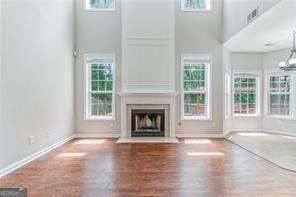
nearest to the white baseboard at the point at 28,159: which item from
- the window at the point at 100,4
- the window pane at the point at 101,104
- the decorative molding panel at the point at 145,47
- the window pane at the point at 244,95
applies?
the window pane at the point at 101,104

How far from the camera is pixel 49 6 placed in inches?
225

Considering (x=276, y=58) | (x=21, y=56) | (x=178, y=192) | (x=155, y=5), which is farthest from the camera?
(x=276, y=58)

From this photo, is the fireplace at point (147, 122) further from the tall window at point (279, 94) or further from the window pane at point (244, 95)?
the tall window at point (279, 94)

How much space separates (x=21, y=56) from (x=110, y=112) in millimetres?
3691

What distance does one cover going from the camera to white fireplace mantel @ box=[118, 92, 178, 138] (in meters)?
7.39

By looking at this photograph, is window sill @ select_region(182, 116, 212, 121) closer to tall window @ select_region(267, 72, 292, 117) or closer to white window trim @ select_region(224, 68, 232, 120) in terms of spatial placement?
white window trim @ select_region(224, 68, 232, 120)

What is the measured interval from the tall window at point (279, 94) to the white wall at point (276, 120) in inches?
8.8

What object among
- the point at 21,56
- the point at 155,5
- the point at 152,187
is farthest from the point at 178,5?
the point at 152,187

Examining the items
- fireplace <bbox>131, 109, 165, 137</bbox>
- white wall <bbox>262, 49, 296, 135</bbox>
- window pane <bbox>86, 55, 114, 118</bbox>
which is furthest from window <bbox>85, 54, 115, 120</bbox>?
white wall <bbox>262, 49, 296, 135</bbox>

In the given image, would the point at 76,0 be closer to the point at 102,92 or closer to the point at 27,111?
the point at 102,92

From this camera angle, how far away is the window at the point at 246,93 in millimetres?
8633

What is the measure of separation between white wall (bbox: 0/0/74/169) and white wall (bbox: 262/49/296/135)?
6.33m

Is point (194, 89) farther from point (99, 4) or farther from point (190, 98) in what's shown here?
point (99, 4)

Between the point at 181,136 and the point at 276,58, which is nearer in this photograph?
the point at 181,136
